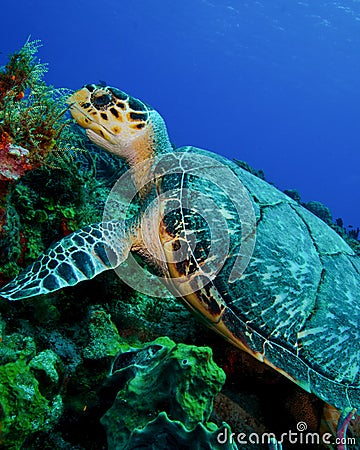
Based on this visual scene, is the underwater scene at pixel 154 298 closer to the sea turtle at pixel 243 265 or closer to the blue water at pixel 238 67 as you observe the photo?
the sea turtle at pixel 243 265

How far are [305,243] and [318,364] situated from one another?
906 millimetres

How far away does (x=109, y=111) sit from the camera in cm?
315

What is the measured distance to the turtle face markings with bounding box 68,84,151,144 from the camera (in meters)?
3.14

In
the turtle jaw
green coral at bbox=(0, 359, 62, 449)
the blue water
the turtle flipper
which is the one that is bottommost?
green coral at bbox=(0, 359, 62, 449)

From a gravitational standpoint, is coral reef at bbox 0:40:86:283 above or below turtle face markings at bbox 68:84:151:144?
below

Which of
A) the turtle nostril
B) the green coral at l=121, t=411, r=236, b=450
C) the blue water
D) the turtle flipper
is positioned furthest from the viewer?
the blue water

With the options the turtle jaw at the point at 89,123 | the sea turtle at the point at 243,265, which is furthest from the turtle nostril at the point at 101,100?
the sea turtle at the point at 243,265

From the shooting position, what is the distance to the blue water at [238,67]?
49.2 metres

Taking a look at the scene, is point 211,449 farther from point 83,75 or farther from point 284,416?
point 83,75

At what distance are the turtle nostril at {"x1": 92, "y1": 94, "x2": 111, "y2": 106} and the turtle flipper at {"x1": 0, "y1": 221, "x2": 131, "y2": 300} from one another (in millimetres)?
1301

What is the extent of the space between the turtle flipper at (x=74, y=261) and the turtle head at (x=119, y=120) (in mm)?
1026

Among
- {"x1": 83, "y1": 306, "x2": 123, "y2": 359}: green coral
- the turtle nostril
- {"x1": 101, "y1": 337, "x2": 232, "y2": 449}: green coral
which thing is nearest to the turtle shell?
{"x1": 83, "y1": 306, "x2": 123, "y2": 359}: green coral

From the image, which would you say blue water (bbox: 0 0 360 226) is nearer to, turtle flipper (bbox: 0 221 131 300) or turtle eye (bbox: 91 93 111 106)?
turtle eye (bbox: 91 93 111 106)

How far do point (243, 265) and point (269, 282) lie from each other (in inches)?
8.7
